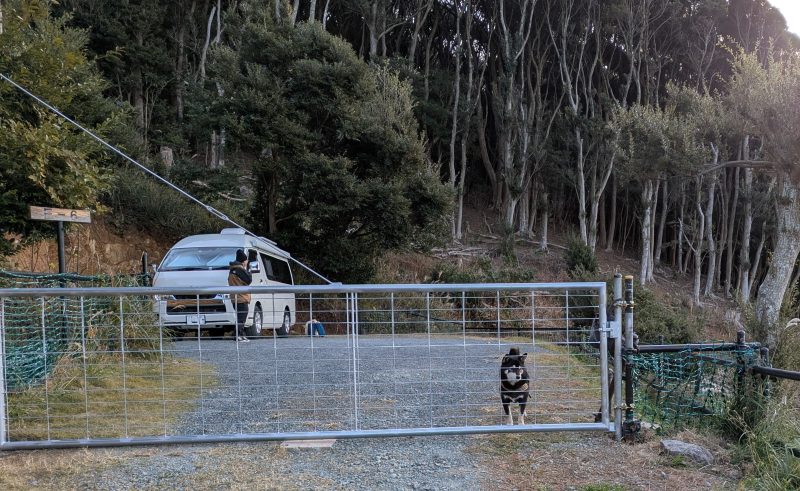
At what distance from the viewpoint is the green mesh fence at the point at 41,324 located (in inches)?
200

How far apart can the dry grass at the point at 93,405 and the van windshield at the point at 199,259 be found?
4153mm

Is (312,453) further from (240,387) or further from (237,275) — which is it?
(237,275)

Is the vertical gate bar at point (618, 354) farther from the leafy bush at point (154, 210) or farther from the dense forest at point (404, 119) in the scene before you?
the leafy bush at point (154, 210)

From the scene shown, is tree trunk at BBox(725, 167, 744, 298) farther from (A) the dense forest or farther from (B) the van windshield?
(B) the van windshield

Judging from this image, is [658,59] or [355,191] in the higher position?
[658,59]

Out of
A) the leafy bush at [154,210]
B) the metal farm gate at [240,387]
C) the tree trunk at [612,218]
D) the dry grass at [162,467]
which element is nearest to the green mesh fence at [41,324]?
the metal farm gate at [240,387]

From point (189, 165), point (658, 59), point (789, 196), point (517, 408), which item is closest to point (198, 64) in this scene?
point (189, 165)

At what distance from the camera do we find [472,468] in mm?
4031

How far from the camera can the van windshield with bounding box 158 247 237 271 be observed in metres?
10.6

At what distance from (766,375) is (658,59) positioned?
2946 cm

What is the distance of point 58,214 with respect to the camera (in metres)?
7.26

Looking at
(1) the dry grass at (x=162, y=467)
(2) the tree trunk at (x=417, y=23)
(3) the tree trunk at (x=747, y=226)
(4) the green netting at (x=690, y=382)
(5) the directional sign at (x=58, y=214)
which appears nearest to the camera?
(1) the dry grass at (x=162, y=467)

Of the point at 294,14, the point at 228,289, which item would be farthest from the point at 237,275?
the point at 294,14

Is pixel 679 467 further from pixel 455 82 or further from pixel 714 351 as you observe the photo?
pixel 455 82
